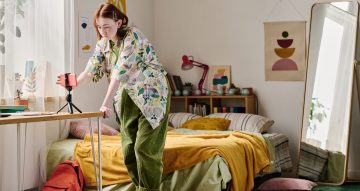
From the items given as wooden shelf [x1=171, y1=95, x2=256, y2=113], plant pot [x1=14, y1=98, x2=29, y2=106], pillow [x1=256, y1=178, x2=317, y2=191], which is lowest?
pillow [x1=256, y1=178, x2=317, y2=191]

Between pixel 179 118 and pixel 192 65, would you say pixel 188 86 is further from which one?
pixel 179 118

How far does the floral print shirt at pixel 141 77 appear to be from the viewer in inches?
95.0

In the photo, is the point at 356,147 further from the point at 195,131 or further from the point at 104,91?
the point at 104,91

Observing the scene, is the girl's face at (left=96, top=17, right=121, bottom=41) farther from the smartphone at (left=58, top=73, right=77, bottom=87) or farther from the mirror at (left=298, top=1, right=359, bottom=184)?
the mirror at (left=298, top=1, right=359, bottom=184)

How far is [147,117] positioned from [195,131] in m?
1.50

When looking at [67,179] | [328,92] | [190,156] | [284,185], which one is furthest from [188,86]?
[67,179]

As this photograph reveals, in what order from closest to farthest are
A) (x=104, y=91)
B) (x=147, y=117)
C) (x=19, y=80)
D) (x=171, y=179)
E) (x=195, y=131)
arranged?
1. (x=147, y=117)
2. (x=171, y=179)
3. (x=19, y=80)
4. (x=195, y=131)
5. (x=104, y=91)

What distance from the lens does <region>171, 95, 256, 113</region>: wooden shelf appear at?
4.37 meters

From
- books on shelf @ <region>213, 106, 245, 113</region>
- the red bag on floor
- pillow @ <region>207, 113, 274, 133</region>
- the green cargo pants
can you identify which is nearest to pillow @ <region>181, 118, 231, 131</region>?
pillow @ <region>207, 113, 274, 133</region>

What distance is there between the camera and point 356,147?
4.05 m

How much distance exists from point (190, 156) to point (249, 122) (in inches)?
55.6

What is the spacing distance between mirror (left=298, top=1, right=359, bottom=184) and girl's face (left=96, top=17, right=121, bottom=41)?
2.18 metres

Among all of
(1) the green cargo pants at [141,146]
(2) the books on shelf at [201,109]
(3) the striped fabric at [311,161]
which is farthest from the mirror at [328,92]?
(1) the green cargo pants at [141,146]

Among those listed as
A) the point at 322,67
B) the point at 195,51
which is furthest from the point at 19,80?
the point at 322,67
